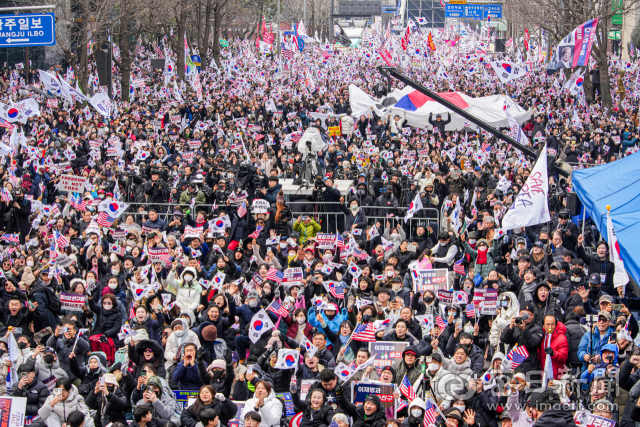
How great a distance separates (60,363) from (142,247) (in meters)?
3.57

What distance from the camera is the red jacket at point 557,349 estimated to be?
875 cm

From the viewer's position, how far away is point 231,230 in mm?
14289

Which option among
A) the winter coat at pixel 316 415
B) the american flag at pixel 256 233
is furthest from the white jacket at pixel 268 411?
the american flag at pixel 256 233

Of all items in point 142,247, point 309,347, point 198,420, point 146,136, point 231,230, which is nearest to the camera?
point 198,420

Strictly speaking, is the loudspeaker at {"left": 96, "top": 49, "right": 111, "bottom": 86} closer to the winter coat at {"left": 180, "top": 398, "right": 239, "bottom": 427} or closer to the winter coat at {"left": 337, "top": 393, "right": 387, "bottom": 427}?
the winter coat at {"left": 180, "top": 398, "right": 239, "bottom": 427}

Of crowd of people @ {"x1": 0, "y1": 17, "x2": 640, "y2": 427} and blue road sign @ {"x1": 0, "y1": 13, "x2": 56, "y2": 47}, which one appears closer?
crowd of people @ {"x1": 0, "y1": 17, "x2": 640, "y2": 427}

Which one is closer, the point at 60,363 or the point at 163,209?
the point at 60,363

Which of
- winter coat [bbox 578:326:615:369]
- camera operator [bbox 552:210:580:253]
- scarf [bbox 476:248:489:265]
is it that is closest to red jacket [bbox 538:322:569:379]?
winter coat [bbox 578:326:615:369]

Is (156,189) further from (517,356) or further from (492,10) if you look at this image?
(492,10)

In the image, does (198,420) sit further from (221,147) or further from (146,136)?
(146,136)

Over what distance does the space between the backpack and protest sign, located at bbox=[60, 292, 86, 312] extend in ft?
0.93

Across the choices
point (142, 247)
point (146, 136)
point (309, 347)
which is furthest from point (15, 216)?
point (309, 347)

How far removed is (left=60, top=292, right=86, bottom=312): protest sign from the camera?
1062cm

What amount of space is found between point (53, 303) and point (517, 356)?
6.25 meters
